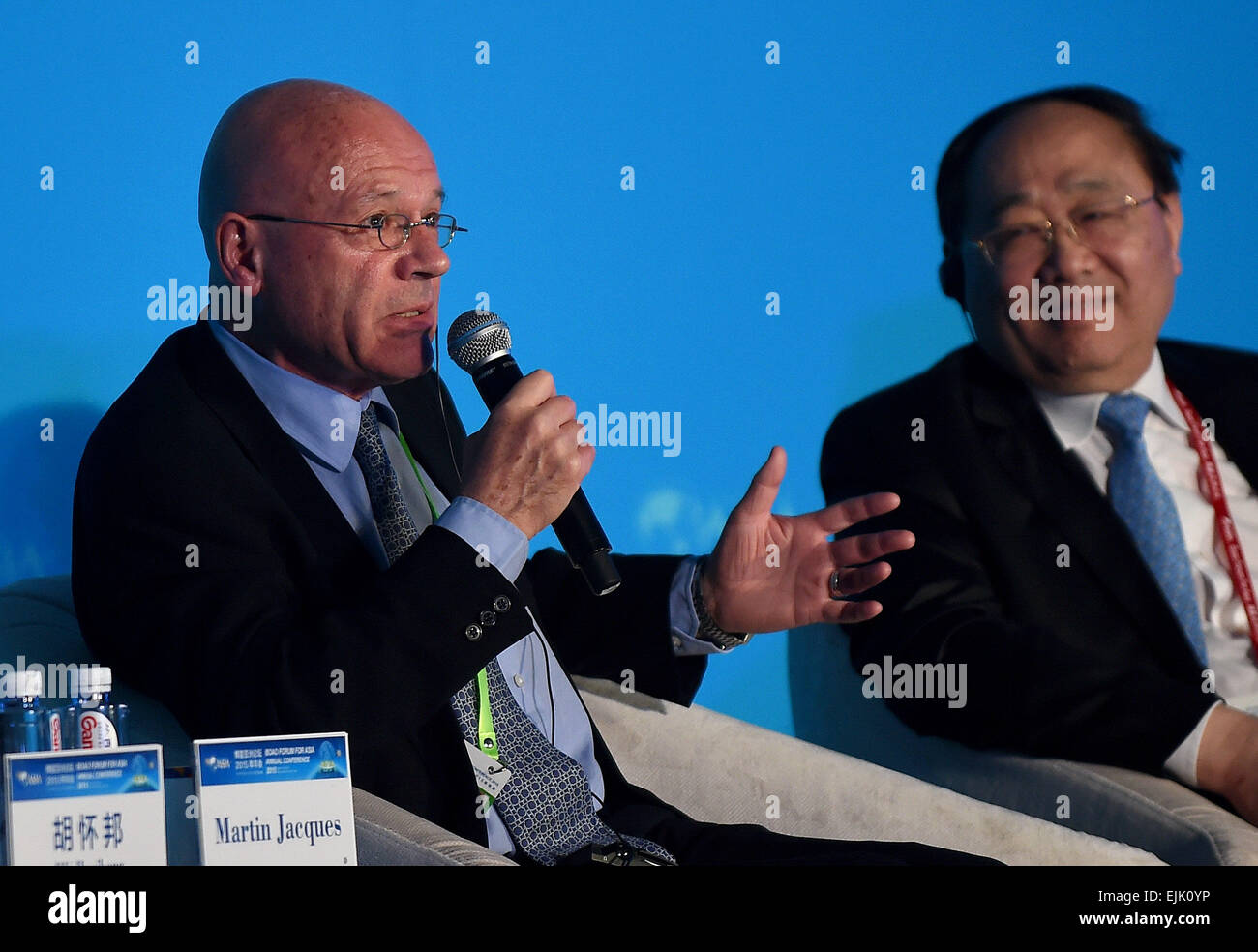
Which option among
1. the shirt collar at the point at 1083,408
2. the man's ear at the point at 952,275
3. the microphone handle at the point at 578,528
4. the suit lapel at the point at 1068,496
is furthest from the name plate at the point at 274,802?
the man's ear at the point at 952,275

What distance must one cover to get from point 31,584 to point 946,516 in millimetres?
1318

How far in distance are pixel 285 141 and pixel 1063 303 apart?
4.17 ft

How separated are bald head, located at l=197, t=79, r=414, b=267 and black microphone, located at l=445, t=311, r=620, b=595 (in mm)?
277

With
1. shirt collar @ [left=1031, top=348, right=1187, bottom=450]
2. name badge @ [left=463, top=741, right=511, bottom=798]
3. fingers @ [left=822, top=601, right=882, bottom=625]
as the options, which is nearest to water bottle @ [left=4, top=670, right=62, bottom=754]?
name badge @ [left=463, top=741, right=511, bottom=798]

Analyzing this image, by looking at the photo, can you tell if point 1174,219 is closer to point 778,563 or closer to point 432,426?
point 778,563

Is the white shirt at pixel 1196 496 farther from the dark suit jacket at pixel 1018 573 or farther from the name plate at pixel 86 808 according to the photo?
the name plate at pixel 86 808

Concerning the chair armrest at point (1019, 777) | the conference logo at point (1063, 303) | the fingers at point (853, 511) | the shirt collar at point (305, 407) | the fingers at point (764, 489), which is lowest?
the chair armrest at point (1019, 777)

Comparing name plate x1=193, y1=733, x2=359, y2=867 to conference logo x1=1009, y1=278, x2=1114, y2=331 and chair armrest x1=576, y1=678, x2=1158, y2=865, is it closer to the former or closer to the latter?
chair armrest x1=576, y1=678, x2=1158, y2=865

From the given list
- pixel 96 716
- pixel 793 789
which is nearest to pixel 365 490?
pixel 96 716

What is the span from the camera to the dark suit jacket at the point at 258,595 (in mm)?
1511

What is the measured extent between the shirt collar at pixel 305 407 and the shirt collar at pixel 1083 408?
1180mm

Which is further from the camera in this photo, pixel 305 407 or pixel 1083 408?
pixel 1083 408

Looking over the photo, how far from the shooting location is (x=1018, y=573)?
86.1 inches

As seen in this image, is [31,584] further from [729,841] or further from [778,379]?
[778,379]
